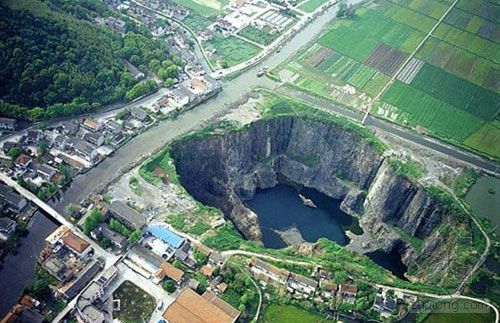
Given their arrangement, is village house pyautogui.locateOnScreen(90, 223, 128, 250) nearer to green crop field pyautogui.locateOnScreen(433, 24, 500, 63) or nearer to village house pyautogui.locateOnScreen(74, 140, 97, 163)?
village house pyautogui.locateOnScreen(74, 140, 97, 163)

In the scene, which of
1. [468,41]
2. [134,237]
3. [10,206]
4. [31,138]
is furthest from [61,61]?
[468,41]

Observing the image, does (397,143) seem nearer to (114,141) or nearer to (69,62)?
(114,141)

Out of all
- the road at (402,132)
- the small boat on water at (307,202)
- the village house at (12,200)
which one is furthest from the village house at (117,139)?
the small boat on water at (307,202)

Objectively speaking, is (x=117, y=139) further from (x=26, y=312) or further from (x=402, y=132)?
(x=402, y=132)

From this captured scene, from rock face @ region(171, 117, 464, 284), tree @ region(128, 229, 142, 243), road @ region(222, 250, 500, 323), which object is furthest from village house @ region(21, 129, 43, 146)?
road @ region(222, 250, 500, 323)

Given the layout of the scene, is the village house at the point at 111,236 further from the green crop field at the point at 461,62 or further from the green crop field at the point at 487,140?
the green crop field at the point at 461,62
